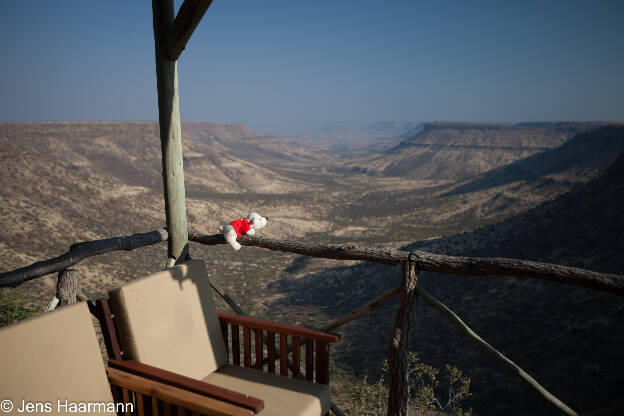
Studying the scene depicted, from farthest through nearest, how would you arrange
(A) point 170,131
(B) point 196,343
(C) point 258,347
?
(A) point 170,131 < (C) point 258,347 < (B) point 196,343

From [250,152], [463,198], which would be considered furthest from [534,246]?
[250,152]

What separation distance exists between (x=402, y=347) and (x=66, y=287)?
244 centimetres

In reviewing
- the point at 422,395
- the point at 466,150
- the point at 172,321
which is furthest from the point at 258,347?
the point at 466,150

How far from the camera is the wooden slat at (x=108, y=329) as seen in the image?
2.33m

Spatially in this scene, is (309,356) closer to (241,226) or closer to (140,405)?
(140,405)

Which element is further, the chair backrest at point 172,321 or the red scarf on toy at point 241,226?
the red scarf on toy at point 241,226

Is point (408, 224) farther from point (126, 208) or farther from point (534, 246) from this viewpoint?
point (126, 208)

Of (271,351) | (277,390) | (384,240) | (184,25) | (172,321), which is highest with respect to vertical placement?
(184,25)

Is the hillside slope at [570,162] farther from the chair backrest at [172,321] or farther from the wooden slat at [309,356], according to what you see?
the chair backrest at [172,321]

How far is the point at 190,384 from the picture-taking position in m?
2.03

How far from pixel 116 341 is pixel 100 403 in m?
0.35

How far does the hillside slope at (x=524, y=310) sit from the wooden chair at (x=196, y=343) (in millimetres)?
6506

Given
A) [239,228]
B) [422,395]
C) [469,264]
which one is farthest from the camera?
[422,395]

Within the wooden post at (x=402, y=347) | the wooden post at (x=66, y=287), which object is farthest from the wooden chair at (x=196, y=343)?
the wooden post at (x=66, y=287)
